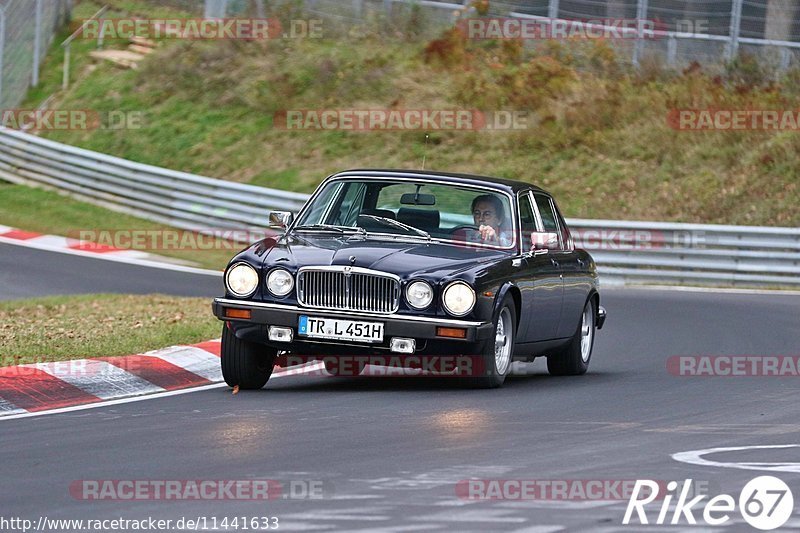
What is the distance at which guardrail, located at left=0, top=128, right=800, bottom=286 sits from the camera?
21.3 meters

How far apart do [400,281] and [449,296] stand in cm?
32

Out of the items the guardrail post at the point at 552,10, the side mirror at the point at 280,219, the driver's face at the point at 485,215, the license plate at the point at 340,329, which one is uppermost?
the guardrail post at the point at 552,10

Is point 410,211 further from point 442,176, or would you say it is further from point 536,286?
point 536,286

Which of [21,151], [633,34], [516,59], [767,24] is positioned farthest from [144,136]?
[767,24]

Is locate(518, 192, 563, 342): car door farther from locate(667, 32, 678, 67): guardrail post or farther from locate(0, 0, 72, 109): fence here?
locate(0, 0, 72, 109): fence

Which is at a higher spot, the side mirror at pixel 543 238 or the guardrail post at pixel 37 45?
the guardrail post at pixel 37 45

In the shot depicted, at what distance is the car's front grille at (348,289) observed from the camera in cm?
910

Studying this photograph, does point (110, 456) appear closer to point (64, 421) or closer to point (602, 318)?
point (64, 421)

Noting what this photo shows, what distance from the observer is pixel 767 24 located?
88.3 ft

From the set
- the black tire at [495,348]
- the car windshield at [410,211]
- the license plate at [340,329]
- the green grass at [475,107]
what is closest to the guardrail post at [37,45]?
the green grass at [475,107]

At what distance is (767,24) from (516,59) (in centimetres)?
591

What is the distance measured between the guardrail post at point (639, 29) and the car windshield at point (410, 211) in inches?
702

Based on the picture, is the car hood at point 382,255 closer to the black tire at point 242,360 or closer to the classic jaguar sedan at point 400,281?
the classic jaguar sedan at point 400,281

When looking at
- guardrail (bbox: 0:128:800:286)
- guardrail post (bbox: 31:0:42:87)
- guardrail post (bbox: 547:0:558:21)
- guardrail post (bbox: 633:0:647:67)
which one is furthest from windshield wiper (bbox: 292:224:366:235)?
guardrail post (bbox: 31:0:42:87)
